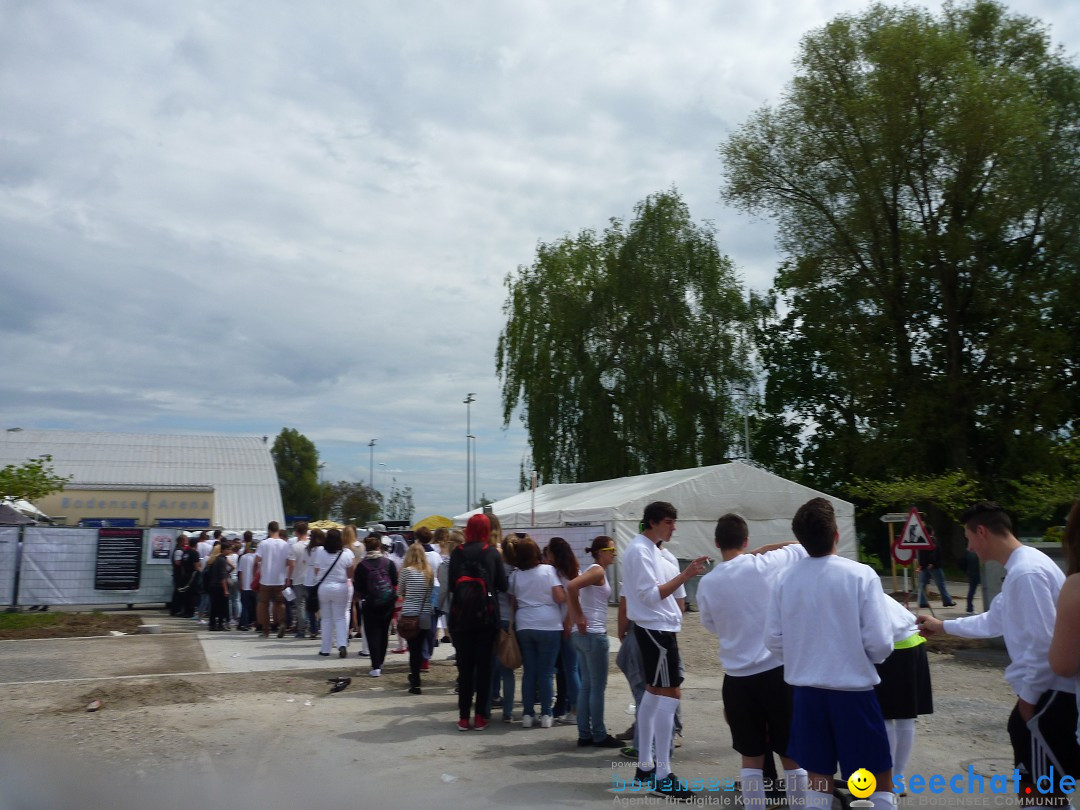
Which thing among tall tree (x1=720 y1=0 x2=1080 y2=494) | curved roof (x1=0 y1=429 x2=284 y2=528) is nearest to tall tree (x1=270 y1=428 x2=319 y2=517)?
curved roof (x1=0 y1=429 x2=284 y2=528)

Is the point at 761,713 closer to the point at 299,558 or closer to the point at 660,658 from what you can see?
the point at 660,658

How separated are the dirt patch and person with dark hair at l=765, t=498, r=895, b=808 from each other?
1588 centimetres

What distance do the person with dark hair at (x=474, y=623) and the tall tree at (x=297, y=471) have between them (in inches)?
3415

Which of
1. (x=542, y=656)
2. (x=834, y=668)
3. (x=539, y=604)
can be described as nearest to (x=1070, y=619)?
(x=834, y=668)

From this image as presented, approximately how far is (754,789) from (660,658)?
52.9 inches

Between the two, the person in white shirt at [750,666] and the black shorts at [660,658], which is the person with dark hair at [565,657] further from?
the person in white shirt at [750,666]

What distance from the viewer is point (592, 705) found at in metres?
7.87

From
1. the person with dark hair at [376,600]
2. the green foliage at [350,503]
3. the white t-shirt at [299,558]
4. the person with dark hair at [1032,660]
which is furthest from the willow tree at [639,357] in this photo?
the green foliage at [350,503]

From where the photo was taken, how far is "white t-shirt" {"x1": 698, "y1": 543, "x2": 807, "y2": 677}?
18.0 feet

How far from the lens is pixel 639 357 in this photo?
34906mm

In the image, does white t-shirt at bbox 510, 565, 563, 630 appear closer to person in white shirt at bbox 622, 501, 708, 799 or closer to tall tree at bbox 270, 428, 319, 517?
person in white shirt at bbox 622, 501, 708, 799

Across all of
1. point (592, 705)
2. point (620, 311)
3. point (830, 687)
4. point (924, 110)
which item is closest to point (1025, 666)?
point (830, 687)

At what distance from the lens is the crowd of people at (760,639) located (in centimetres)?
441

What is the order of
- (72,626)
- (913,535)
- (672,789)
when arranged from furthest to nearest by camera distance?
(913,535), (72,626), (672,789)
